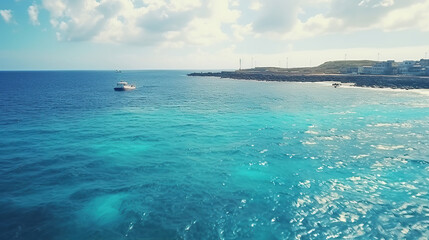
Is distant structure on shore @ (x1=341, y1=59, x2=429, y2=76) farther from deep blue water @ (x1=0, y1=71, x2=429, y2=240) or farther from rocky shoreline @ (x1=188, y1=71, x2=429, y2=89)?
deep blue water @ (x1=0, y1=71, x2=429, y2=240)

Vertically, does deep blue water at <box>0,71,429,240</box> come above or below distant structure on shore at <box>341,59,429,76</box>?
below

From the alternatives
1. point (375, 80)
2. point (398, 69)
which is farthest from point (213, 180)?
A: point (398, 69)

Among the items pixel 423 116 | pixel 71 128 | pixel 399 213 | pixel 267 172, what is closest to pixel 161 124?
pixel 71 128

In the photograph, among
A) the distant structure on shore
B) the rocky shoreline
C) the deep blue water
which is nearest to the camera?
the deep blue water

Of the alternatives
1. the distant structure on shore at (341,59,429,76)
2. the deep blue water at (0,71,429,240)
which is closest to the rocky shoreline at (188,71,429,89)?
the distant structure on shore at (341,59,429,76)

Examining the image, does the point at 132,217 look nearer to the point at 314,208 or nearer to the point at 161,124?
the point at 314,208

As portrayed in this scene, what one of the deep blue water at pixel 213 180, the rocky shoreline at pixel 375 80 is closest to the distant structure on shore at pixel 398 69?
the rocky shoreline at pixel 375 80

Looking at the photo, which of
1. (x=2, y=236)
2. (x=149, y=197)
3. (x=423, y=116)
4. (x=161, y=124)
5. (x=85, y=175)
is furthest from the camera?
(x=423, y=116)

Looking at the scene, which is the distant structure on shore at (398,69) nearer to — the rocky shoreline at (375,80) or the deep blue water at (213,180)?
the rocky shoreline at (375,80)

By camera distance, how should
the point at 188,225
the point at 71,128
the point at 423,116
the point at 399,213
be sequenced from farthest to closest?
the point at 423,116
the point at 71,128
the point at 399,213
the point at 188,225

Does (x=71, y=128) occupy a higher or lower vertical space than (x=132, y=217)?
higher
